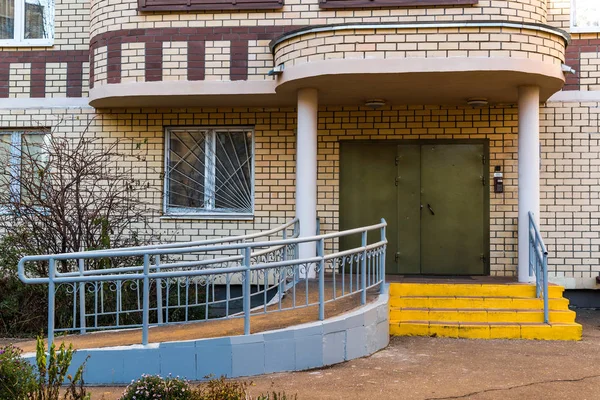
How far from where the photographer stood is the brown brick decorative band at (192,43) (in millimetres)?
10180

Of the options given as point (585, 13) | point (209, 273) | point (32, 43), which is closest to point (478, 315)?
point (209, 273)

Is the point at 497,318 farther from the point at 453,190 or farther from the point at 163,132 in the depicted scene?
the point at 163,132

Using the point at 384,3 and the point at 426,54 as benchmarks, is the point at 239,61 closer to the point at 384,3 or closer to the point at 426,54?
the point at 384,3

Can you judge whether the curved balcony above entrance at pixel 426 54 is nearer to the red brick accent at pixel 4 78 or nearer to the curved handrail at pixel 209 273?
the curved handrail at pixel 209 273

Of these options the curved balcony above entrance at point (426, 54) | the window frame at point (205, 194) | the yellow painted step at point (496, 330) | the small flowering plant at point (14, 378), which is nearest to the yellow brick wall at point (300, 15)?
the curved balcony above entrance at point (426, 54)

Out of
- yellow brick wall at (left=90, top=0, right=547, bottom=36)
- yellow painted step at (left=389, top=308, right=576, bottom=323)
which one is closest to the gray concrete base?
yellow painted step at (left=389, top=308, right=576, bottom=323)

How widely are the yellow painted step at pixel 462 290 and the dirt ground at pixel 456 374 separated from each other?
37.4 inches

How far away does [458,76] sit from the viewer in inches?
346

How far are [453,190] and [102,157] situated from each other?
533cm

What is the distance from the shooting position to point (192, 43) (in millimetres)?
10234

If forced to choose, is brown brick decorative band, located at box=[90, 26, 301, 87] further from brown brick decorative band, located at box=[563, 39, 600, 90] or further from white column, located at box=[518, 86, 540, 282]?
brown brick decorative band, located at box=[563, 39, 600, 90]

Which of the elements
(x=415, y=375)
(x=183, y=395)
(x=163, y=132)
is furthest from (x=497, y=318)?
(x=163, y=132)

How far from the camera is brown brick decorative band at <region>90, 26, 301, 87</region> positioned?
401 inches

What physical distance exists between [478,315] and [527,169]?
7.15 feet
